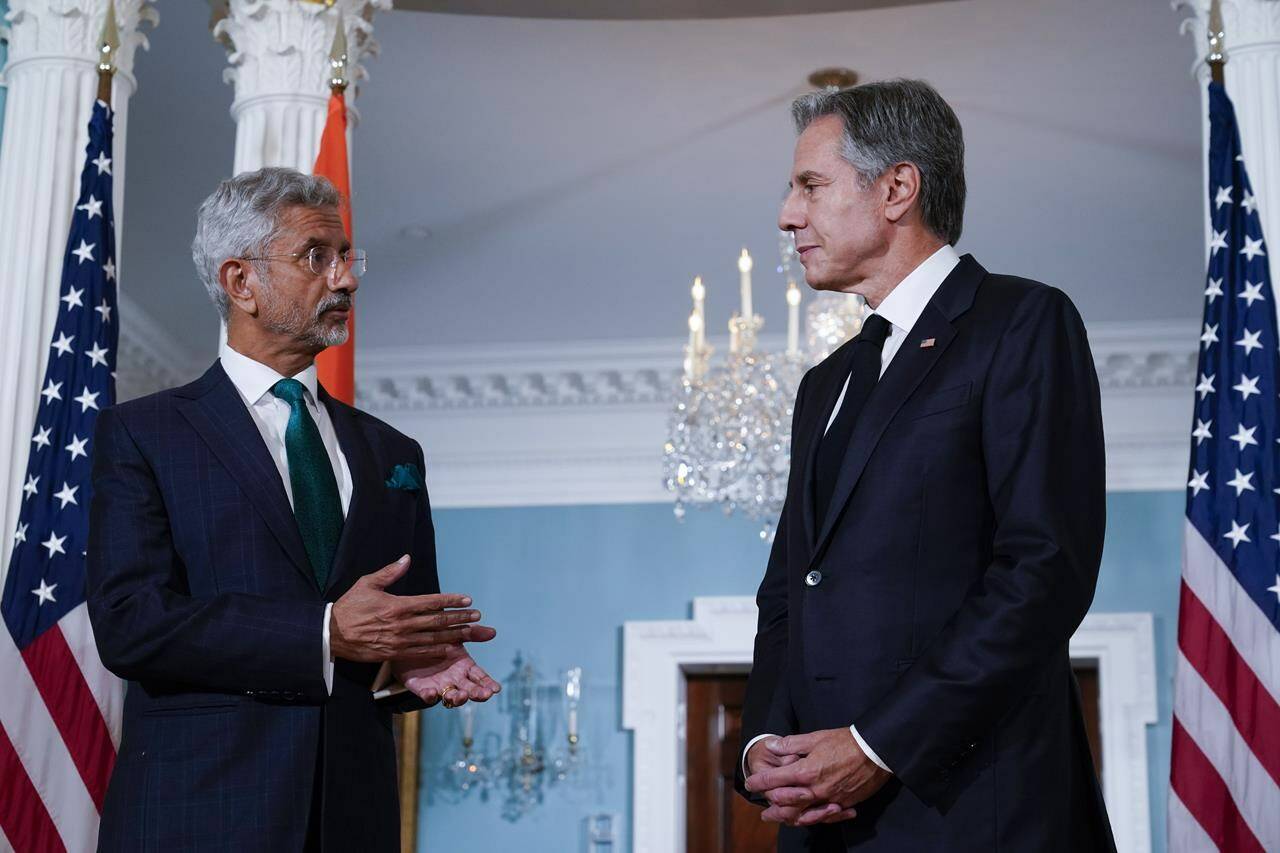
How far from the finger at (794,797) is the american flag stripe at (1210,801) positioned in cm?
201

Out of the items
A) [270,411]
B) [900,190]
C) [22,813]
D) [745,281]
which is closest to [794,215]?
[900,190]

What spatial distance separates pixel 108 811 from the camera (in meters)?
2.03

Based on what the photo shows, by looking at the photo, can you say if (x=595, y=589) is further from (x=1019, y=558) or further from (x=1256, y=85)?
(x=1019, y=558)

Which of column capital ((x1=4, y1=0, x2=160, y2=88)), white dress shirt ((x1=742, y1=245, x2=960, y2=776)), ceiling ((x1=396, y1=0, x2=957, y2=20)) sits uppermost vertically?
ceiling ((x1=396, y1=0, x2=957, y2=20))

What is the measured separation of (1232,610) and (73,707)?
2715 mm

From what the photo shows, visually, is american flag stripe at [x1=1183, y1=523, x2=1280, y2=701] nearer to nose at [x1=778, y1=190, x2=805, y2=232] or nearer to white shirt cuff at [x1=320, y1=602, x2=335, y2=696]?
nose at [x1=778, y1=190, x2=805, y2=232]

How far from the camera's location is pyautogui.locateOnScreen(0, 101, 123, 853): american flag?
11.5 feet

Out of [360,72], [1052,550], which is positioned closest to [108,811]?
[1052,550]

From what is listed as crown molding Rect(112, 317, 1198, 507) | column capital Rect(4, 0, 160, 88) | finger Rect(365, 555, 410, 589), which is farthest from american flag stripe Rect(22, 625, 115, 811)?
crown molding Rect(112, 317, 1198, 507)

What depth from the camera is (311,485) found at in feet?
7.29

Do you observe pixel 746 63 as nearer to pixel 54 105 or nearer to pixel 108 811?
pixel 54 105

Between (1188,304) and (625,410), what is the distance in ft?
9.66

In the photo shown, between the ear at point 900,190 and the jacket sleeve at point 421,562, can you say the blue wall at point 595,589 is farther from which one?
the ear at point 900,190

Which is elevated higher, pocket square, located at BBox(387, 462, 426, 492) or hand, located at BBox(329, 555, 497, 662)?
pocket square, located at BBox(387, 462, 426, 492)
